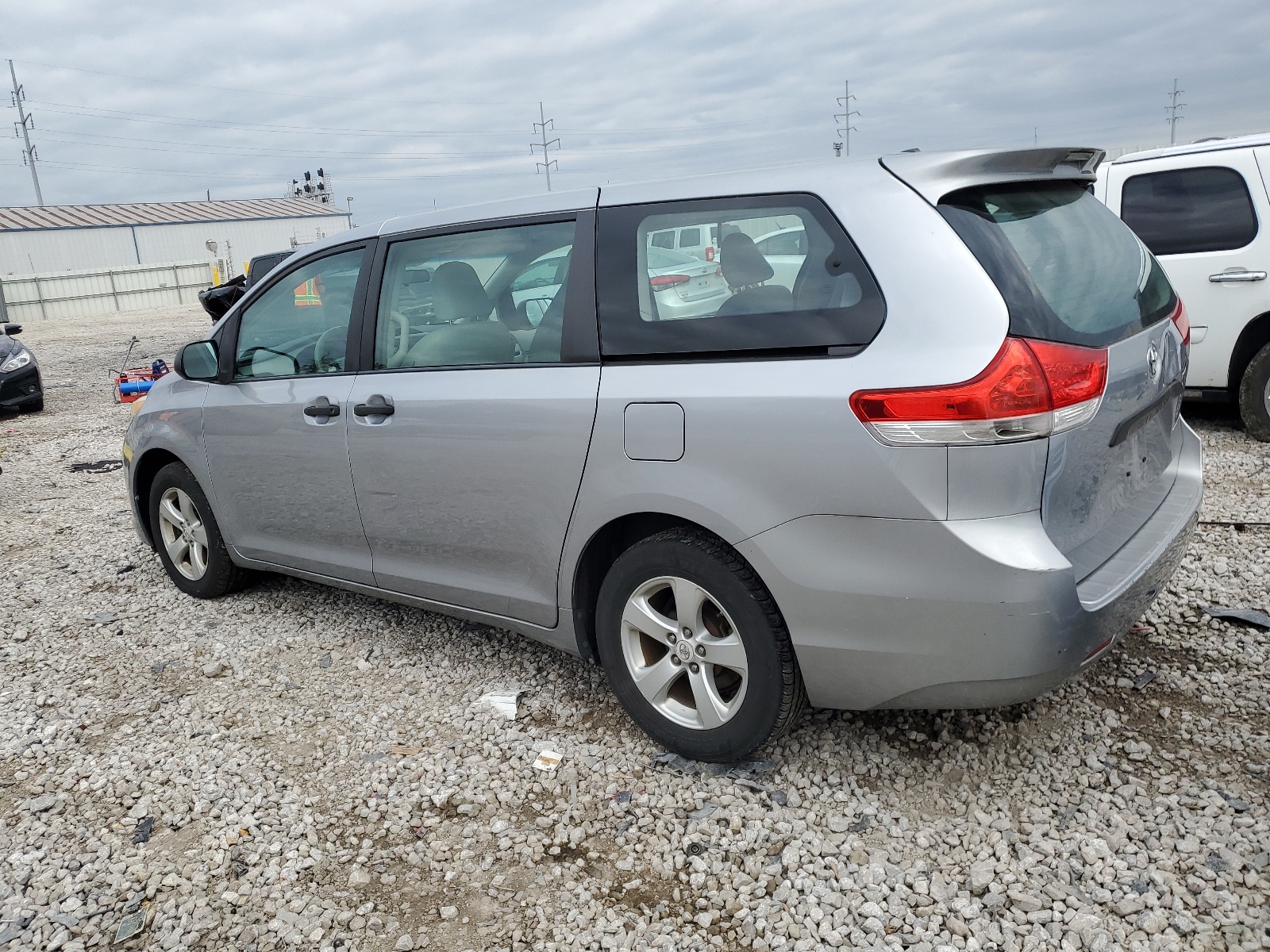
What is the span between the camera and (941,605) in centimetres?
243

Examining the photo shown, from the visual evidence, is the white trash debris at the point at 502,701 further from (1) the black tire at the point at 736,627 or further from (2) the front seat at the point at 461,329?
(2) the front seat at the point at 461,329

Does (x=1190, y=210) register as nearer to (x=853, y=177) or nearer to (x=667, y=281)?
(x=853, y=177)

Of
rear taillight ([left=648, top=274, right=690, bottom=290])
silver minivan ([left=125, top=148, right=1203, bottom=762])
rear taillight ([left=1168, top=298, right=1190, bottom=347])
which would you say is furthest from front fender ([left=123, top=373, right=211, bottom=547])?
rear taillight ([left=1168, top=298, right=1190, bottom=347])

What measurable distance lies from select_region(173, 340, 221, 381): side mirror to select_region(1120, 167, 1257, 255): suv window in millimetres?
5761

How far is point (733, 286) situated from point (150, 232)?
57.9 metres

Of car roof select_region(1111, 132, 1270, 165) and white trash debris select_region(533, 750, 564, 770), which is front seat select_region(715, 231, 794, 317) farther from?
car roof select_region(1111, 132, 1270, 165)

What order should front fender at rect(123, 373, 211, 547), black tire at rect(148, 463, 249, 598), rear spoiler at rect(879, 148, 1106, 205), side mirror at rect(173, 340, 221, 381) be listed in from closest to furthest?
1. rear spoiler at rect(879, 148, 1106, 205)
2. side mirror at rect(173, 340, 221, 381)
3. front fender at rect(123, 373, 211, 547)
4. black tire at rect(148, 463, 249, 598)

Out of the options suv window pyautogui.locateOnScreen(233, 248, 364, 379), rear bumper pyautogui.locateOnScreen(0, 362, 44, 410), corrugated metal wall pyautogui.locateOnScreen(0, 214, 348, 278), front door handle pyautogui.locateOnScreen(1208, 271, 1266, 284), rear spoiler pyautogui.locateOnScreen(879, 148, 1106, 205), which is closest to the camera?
rear spoiler pyautogui.locateOnScreen(879, 148, 1106, 205)

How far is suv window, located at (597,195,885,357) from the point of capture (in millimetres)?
2572

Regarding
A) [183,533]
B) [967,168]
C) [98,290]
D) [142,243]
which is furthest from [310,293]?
[142,243]

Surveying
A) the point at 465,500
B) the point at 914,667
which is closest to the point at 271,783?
the point at 465,500

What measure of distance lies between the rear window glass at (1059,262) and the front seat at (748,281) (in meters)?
0.49

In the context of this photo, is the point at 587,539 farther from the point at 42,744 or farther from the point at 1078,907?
the point at 42,744

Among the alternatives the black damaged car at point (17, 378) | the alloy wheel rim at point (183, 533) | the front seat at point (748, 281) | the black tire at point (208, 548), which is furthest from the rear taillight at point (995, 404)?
the black damaged car at point (17, 378)
